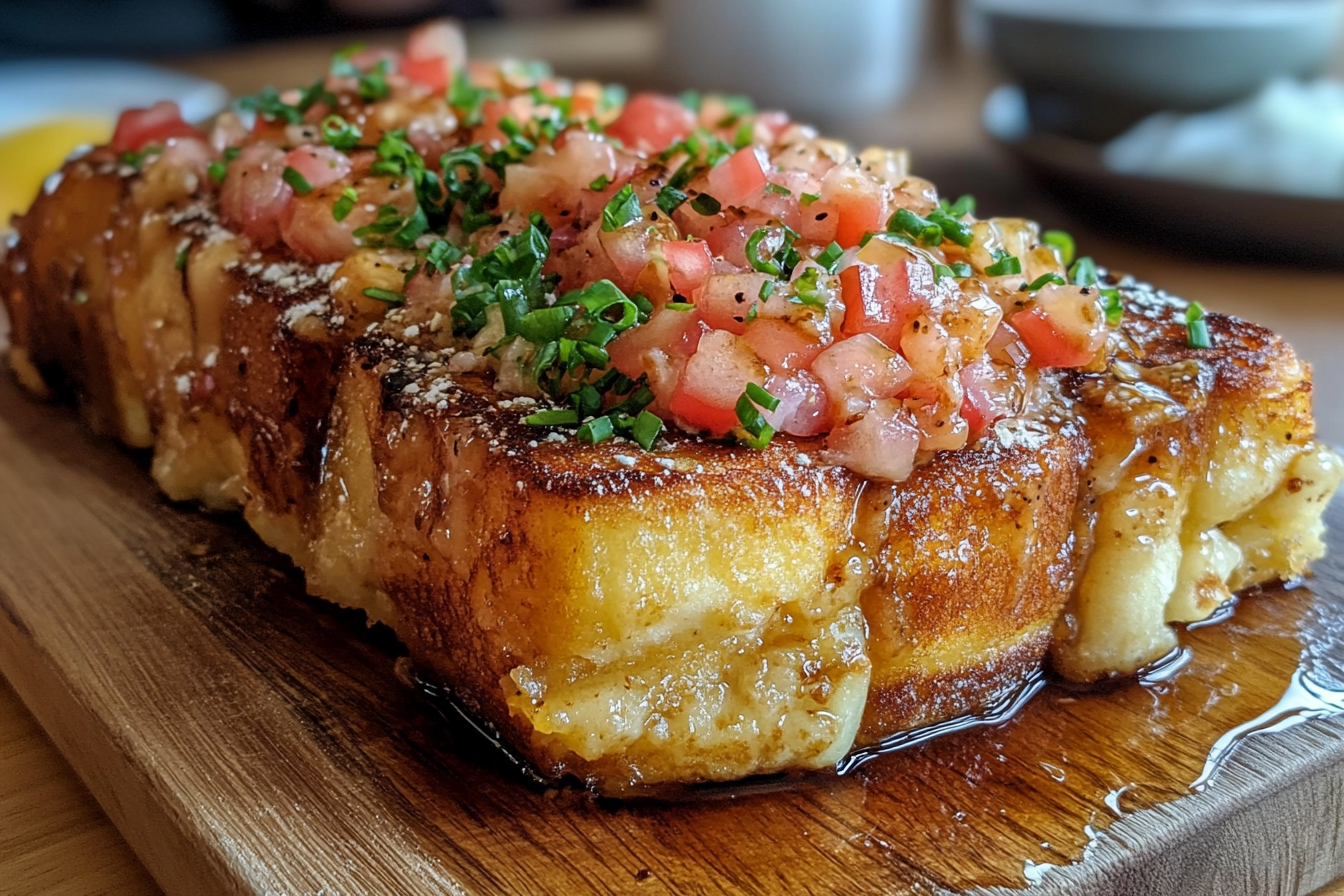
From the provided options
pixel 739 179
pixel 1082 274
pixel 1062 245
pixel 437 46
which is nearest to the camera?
pixel 739 179

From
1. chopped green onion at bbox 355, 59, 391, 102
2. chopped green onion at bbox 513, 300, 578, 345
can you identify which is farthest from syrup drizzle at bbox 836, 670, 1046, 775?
chopped green onion at bbox 355, 59, 391, 102

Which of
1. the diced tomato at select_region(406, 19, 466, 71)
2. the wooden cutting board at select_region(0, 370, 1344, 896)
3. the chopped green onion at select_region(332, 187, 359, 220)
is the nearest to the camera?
the wooden cutting board at select_region(0, 370, 1344, 896)

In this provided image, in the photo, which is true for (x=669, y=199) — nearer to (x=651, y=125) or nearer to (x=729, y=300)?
(x=729, y=300)

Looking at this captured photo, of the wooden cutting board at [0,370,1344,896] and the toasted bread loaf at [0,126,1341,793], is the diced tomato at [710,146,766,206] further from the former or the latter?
the wooden cutting board at [0,370,1344,896]

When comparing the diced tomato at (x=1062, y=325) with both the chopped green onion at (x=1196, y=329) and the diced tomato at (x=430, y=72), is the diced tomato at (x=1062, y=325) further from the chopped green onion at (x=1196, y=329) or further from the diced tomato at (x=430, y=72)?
the diced tomato at (x=430, y=72)

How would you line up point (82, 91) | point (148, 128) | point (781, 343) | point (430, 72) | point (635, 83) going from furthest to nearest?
point (635, 83) → point (82, 91) → point (430, 72) → point (148, 128) → point (781, 343)

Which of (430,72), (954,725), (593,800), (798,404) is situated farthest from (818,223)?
(430,72)

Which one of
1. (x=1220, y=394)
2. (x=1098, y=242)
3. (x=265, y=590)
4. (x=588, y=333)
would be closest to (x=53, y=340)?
(x=265, y=590)
